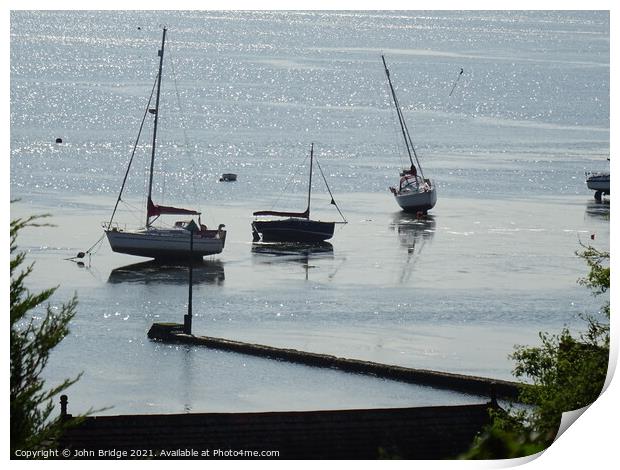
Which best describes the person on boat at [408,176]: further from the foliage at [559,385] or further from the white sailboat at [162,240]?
the foliage at [559,385]

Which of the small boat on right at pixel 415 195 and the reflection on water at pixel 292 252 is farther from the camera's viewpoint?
the small boat on right at pixel 415 195

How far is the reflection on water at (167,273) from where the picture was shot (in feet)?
65.8

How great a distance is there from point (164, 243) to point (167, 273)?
1.05 metres

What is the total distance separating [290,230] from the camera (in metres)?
24.1

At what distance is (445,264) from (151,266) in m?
4.50

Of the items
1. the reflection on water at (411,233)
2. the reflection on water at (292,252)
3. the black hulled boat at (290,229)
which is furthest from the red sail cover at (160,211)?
the reflection on water at (411,233)

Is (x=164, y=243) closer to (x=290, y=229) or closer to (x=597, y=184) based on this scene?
(x=290, y=229)

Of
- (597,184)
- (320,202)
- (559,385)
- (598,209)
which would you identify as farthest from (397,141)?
(559,385)

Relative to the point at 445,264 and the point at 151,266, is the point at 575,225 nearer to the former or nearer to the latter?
the point at 445,264

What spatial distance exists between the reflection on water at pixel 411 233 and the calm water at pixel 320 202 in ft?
0.34

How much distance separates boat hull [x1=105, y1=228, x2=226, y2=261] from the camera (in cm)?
2155

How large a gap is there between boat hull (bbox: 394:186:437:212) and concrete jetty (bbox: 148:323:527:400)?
42.1 ft

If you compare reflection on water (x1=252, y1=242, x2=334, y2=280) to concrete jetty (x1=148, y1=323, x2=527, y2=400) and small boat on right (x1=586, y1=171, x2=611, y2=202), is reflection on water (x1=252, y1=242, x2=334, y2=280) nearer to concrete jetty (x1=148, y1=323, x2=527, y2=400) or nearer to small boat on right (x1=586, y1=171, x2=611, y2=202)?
small boat on right (x1=586, y1=171, x2=611, y2=202)

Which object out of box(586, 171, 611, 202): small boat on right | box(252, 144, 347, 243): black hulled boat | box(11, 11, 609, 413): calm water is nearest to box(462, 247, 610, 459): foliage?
box(11, 11, 609, 413): calm water
